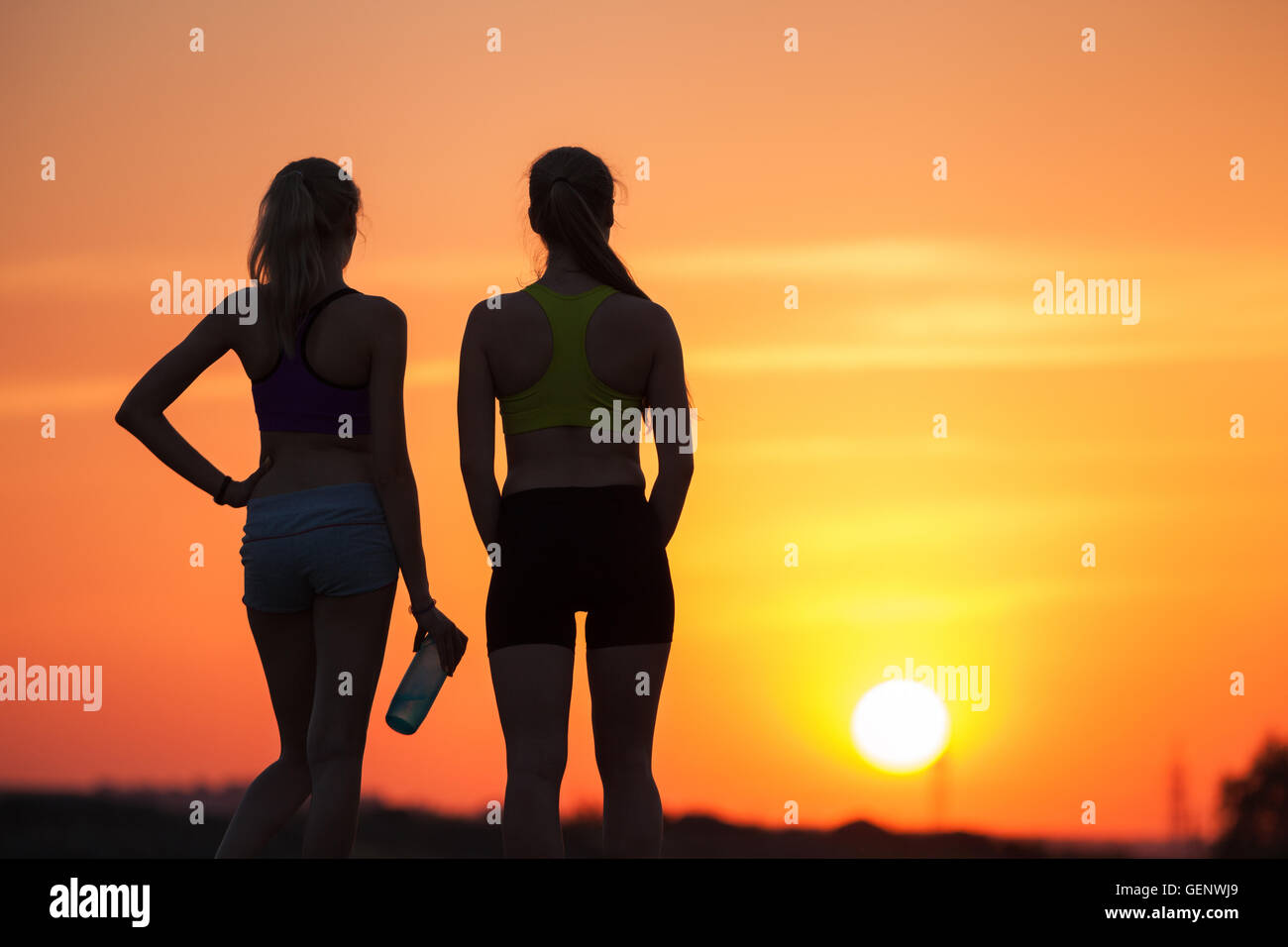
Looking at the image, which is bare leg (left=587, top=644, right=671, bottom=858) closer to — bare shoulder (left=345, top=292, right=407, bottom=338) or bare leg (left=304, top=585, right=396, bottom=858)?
bare leg (left=304, top=585, right=396, bottom=858)

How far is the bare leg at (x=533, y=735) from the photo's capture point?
5.01 meters

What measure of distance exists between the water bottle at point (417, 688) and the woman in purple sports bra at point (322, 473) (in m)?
0.15

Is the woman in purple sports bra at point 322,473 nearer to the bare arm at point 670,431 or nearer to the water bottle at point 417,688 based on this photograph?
the water bottle at point 417,688

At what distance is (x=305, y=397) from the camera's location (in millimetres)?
5305

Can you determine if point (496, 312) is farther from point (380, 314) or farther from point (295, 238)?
point (295, 238)

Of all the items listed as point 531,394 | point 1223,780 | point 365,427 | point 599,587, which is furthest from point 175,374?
point 1223,780

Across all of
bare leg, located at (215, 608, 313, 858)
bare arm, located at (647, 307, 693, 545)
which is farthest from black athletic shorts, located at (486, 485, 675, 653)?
bare leg, located at (215, 608, 313, 858)

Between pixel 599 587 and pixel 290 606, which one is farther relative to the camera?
pixel 290 606

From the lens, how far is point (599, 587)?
5055 millimetres

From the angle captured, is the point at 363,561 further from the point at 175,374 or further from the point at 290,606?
the point at 175,374

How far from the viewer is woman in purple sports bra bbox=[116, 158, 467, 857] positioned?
531 centimetres

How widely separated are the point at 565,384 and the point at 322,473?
3.20 feet
